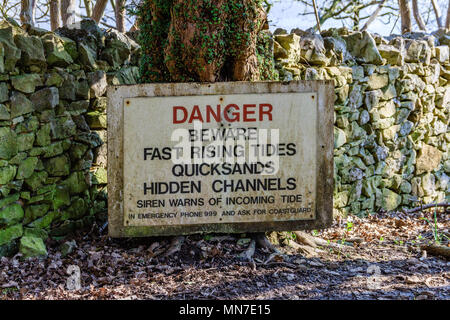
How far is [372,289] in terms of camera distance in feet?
9.98

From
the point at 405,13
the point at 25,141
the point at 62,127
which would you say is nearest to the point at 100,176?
the point at 62,127

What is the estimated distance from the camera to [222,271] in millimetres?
3320

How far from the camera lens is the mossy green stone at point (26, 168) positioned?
11.9 ft

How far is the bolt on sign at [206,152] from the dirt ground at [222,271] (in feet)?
0.78

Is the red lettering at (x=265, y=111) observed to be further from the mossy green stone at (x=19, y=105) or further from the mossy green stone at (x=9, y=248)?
the mossy green stone at (x=9, y=248)

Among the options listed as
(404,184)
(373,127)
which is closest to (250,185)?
(373,127)

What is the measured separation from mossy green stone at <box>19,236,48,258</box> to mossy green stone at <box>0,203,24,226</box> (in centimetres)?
16

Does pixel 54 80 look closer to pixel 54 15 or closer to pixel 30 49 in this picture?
pixel 30 49

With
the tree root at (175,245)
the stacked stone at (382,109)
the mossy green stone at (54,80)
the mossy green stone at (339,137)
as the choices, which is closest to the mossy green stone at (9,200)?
the mossy green stone at (54,80)

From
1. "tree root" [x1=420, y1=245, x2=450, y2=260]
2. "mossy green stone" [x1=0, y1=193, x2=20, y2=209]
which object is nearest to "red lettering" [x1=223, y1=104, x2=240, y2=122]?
"mossy green stone" [x1=0, y1=193, x2=20, y2=209]

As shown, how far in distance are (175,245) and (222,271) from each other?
496mm

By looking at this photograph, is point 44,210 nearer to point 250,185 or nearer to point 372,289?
point 250,185

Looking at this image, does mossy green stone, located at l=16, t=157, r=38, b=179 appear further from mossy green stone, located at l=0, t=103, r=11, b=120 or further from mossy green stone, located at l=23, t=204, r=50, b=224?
mossy green stone, located at l=0, t=103, r=11, b=120

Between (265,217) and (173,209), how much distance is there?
0.70 metres
